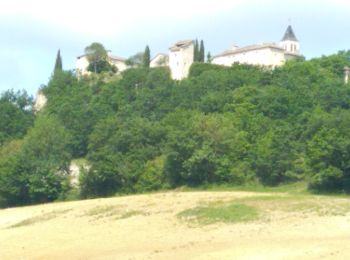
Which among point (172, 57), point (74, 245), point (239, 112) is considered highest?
point (172, 57)

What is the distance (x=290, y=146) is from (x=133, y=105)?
44.4 m

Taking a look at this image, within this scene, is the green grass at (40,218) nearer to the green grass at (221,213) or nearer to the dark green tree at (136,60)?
the green grass at (221,213)

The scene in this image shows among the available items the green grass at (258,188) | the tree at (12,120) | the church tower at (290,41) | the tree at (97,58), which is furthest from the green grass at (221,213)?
the church tower at (290,41)

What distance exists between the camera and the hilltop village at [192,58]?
136 meters

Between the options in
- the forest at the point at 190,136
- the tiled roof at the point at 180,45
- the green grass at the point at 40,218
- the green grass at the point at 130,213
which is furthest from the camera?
the tiled roof at the point at 180,45

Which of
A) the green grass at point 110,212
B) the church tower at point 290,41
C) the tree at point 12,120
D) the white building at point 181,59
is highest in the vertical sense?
the church tower at point 290,41

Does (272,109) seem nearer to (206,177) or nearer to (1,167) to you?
(206,177)

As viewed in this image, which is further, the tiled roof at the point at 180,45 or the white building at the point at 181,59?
the tiled roof at the point at 180,45

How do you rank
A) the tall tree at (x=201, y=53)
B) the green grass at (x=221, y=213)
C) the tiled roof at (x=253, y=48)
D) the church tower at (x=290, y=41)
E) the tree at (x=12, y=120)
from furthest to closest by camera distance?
the church tower at (x=290, y=41) → the tiled roof at (x=253, y=48) → the tall tree at (x=201, y=53) → the tree at (x=12, y=120) → the green grass at (x=221, y=213)

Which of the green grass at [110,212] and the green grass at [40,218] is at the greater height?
the green grass at [110,212]

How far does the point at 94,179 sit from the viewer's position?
83.2 meters

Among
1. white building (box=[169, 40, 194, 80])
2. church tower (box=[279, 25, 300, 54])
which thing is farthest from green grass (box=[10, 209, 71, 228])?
church tower (box=[279, 25, 300, 54])

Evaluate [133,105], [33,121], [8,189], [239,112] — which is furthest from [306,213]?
[33,121]

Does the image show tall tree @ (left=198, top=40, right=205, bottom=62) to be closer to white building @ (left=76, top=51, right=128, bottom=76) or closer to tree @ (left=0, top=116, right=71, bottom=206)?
white building @ (left=76, top=51, right=128, bottom=76)
